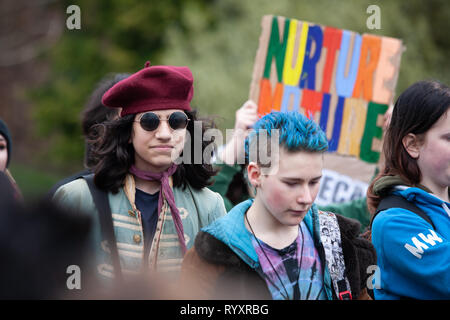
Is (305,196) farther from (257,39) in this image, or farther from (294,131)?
(257,39)

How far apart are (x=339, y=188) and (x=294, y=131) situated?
182 centimetres

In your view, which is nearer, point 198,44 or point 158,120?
point 158,120

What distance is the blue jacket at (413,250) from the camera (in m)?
2.25

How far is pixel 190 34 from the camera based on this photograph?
47.4ft

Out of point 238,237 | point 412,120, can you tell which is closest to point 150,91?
point 238,237

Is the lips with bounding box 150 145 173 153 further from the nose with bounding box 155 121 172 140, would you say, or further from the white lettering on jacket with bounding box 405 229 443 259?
the white lettering on jacket with bounding box 405 229 443 259

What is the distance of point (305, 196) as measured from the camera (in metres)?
2.13

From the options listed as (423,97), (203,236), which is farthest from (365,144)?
(203,236)

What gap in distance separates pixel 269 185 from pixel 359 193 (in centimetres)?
189

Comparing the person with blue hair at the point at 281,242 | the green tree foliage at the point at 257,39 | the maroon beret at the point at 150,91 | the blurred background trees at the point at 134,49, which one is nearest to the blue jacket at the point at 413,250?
the person with blue hair at the point at 281,242

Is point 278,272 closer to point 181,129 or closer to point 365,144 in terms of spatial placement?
point 181,129

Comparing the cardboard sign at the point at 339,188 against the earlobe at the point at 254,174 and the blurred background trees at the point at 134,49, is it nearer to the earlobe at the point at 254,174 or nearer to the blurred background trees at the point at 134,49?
the earlobe at the point at 254,174

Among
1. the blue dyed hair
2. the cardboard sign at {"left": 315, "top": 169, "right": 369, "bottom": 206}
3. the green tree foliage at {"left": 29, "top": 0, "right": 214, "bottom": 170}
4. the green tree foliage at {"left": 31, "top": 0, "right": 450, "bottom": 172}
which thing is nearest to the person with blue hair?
the blue dyed hair

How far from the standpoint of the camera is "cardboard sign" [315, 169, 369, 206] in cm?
392
